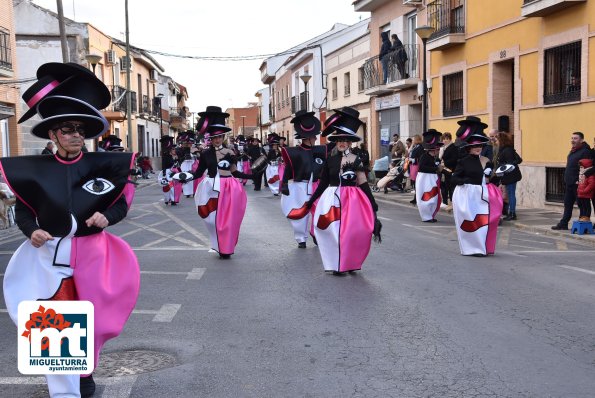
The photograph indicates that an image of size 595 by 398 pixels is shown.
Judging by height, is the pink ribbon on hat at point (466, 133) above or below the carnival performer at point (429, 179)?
above

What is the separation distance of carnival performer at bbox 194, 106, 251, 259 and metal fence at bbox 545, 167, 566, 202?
9670 millimetres

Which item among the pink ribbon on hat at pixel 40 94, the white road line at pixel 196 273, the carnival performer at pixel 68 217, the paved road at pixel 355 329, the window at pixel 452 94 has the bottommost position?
the paved road at pixel 355 329

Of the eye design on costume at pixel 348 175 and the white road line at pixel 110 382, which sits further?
the eye design on costume at pixel 348 175

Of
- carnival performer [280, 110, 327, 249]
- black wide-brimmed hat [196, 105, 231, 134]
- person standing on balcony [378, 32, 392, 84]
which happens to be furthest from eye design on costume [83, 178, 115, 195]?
person standing on balcony [378, 32, 392, 84]

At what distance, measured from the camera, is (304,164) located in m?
10.8

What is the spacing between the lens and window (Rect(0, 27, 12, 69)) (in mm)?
23469

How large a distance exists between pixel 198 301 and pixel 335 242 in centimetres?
189

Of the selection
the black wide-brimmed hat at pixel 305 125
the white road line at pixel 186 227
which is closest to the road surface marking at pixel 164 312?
the black wide-brimmed hat at pixel 305 125

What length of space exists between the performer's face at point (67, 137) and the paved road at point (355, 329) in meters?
1.52

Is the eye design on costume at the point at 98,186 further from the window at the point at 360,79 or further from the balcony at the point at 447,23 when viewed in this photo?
the window at the point at 360,79

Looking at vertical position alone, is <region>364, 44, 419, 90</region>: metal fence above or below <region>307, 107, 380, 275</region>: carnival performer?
above

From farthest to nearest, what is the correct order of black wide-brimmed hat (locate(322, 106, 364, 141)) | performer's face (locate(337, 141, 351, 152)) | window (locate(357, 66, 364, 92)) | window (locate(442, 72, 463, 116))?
1. window (locate(357, 66, 364, 92))
2. window (locate(442, 72, 463, 116))
3. performer's face (locate(337, 141, 351, 152))
4. black wide-brimmed hat (locate(322, 106, 364, 141))

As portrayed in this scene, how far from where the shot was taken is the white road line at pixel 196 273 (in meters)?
8.40

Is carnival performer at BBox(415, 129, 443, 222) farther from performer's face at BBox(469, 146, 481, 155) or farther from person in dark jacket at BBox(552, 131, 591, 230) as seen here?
performer's face at BBox(469, 146, 481, 155)
